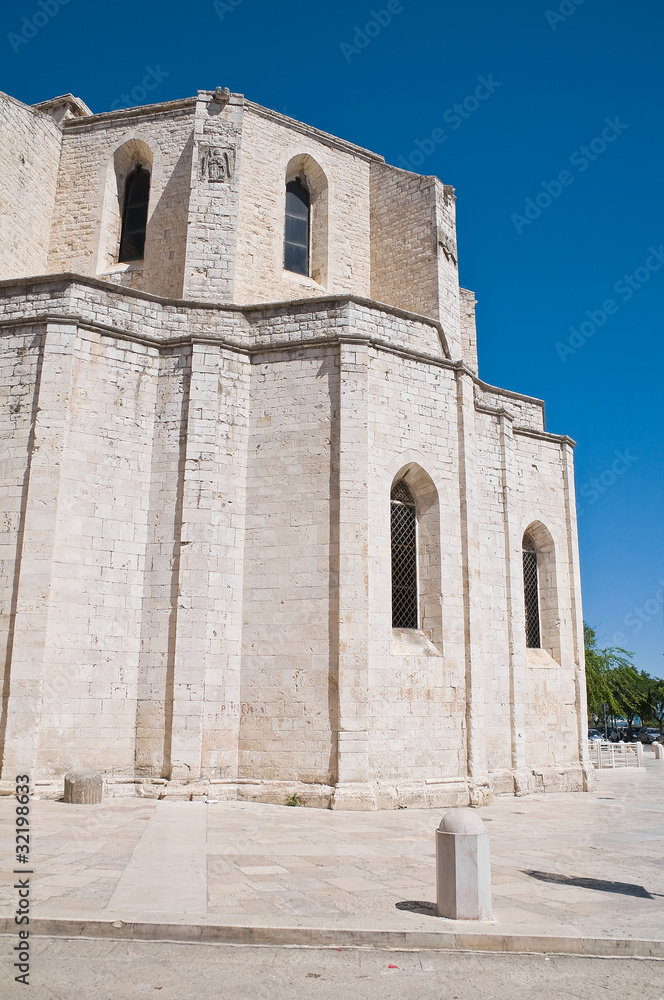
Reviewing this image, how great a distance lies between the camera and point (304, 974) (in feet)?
14.2

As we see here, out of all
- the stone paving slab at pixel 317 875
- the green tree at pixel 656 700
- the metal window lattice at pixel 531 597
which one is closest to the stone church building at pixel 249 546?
the metal window lattice at pixel 531 597

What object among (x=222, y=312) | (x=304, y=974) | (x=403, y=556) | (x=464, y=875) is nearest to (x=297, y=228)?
(x=222, y=312)

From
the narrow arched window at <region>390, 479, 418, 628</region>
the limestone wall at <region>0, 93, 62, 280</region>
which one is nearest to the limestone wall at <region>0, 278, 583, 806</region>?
the narrow arched window at <region>390, 479, 418, 628</region>

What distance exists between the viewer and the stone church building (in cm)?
1092

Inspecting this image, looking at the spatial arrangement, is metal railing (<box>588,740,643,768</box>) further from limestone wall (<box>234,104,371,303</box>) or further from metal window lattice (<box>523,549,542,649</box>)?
limestone wall (<box>234,104,371,303</box>)

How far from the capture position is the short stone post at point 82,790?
391 inches

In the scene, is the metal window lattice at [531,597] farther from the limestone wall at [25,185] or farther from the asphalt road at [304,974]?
the limestone wall at [25,185]

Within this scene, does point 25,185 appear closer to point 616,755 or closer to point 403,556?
point 403,556

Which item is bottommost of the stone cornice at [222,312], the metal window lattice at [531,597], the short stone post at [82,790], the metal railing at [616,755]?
the metal railing at [616,755]

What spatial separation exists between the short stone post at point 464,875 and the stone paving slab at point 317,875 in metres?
0.15

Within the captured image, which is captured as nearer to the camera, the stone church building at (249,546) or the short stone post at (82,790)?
the short stone post at (82,790)

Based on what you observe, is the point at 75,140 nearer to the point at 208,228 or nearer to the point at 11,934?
the point at 208,228

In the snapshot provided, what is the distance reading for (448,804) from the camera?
37.9 ft

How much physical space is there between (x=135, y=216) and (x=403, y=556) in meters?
9.63
